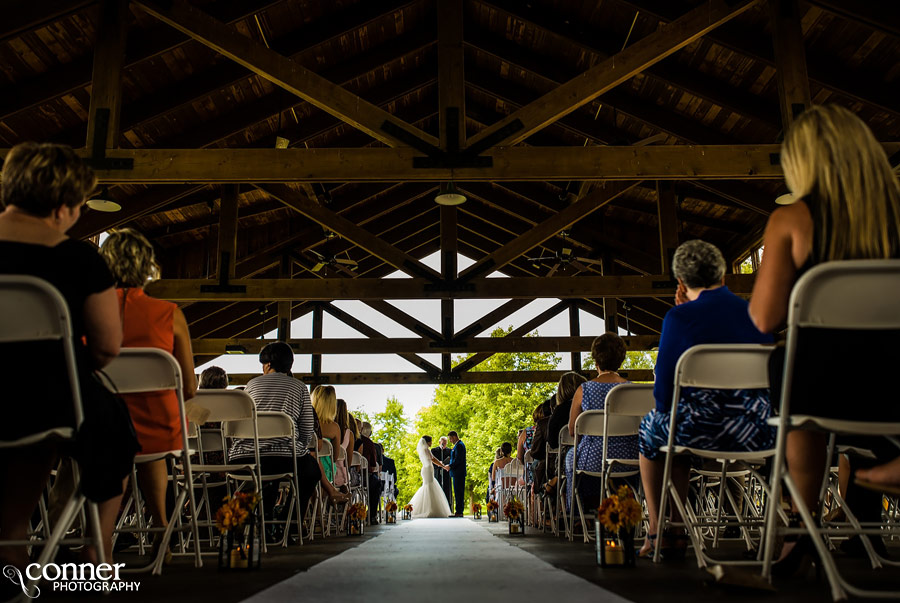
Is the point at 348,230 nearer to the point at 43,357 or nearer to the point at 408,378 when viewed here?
the point at 408,378

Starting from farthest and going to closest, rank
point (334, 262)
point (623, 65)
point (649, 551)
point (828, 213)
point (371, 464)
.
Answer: point (334, 262) < point (371, 464) < point (623, 65) < point (649, 551) < point (828, 213)

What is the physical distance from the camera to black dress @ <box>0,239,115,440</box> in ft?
4.85

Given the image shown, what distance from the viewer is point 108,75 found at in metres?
6.00

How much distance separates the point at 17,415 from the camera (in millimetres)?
1479

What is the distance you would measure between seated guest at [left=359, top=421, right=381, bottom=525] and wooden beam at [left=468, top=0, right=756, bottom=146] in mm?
3576

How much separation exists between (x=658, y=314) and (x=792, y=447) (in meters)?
13.5

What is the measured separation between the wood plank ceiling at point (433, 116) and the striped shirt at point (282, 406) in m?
2.51

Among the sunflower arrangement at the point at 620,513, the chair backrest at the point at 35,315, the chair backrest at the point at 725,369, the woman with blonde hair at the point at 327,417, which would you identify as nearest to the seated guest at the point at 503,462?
the woman with blonde hair at the point at 327,417

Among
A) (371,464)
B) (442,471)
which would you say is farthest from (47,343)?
(442,471)

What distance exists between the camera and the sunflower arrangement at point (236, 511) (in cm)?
232

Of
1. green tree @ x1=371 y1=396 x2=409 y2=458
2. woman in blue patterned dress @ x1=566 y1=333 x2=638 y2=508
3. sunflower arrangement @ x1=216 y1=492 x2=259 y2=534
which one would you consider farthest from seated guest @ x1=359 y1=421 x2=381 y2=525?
green tree @ x1=371 y1=396 x2=409 y2=458

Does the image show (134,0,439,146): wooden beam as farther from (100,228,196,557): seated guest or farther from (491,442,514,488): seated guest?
(491,442,514,488): seated guest

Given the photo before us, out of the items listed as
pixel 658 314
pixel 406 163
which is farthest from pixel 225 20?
pixel 658 314

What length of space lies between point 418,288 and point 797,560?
338 inches
